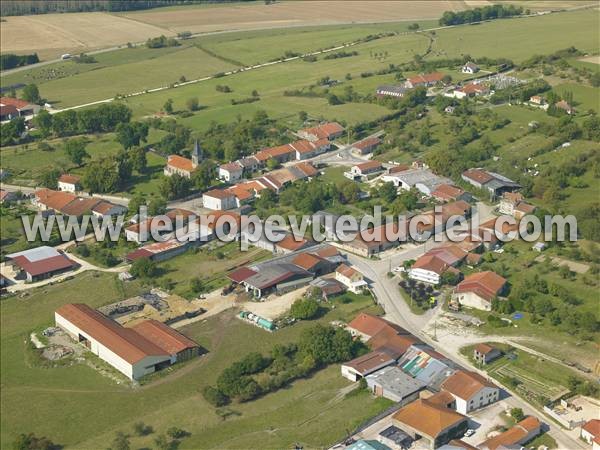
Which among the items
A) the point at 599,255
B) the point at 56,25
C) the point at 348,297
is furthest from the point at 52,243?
the point at 56,25

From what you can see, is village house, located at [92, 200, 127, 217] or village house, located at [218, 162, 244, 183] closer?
village house, located at [92, 200, 127, 217]

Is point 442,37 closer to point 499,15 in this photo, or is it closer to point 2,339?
point 499,15

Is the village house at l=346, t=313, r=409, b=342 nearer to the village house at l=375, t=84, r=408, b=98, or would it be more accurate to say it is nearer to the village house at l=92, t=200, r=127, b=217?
the village house at l=92, t=200, r=127, b=217

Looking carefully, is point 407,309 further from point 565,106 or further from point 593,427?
point 565,106

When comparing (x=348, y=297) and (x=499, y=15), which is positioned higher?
(x=499, y=15)

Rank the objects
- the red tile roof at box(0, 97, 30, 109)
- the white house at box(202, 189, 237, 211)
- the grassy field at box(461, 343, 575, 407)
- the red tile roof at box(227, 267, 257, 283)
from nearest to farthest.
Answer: the grassy field at box(461, 343, 575, 407), the red tile roof at box(227, 267, 257, 283), the white house at box(202, 189, 237, 211), the red tile roof at box(0, 97, 30, 109)

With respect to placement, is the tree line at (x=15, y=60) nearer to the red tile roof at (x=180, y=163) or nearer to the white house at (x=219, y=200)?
the red tile roof at (x=180, y=163)

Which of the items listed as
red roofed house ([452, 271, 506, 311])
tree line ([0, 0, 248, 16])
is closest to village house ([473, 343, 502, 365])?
red roofed house ([452, 271, 506, 311])
